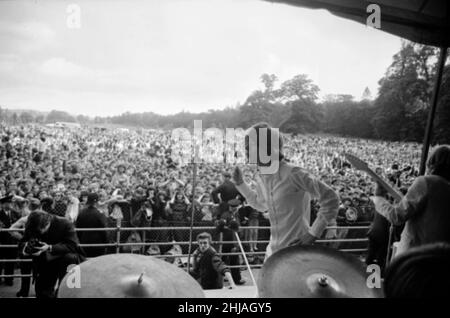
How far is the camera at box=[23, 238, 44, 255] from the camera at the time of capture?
11.5ft

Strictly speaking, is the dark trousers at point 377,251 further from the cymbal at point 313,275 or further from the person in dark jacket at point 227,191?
the cymbal at point 313,275

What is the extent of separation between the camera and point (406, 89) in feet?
128

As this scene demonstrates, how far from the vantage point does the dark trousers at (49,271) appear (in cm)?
354

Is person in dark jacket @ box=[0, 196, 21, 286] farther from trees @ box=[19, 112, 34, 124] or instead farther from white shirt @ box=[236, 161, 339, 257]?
trees @ box=[19, 112, 34, 124]

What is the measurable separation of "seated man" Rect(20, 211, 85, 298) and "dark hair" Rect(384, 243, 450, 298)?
10.8ft

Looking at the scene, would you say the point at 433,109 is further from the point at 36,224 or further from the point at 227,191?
the point at 36,224

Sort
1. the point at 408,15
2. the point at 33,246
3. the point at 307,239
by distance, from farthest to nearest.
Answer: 1. the point at 408,15
2. the point at 33,246
3. the point at 307,239

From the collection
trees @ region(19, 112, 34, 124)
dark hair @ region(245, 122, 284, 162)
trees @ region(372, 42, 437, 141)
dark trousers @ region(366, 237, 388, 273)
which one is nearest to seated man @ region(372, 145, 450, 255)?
dark hair @ region(245, 122, 284, 162)

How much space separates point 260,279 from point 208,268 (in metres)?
2.82

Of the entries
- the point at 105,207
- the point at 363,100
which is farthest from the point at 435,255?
the point at 363,100

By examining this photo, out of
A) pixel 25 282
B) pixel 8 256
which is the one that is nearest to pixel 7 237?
pixel 8 256

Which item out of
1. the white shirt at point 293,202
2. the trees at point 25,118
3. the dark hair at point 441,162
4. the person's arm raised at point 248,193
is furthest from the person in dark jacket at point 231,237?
the trees at point 25,118

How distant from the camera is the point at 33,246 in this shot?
138 inches
